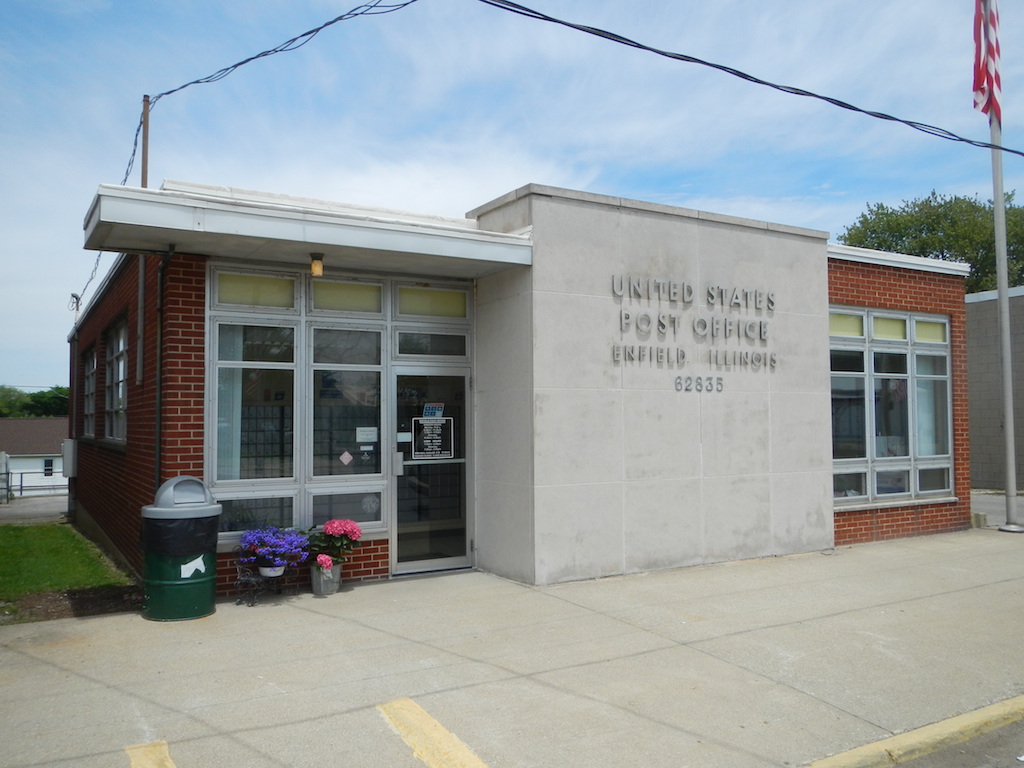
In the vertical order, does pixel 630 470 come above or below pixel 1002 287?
below

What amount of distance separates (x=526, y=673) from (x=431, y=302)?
4.88 metres

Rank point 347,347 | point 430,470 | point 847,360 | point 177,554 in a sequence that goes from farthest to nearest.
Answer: point 847,360 < point 430,470 < point 347,347 < point 177,554

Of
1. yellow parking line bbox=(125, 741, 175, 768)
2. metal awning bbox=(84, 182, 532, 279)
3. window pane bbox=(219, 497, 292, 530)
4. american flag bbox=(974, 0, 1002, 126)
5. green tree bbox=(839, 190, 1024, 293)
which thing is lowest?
yellow parking line bbox=(125, 741, 175, 768)

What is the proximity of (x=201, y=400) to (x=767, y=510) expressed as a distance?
6.95 m

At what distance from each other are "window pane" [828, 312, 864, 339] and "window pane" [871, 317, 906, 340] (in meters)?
0.28

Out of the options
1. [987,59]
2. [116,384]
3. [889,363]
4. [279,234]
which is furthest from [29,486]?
[987,59]

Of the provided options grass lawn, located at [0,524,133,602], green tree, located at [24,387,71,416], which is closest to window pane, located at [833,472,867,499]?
grass lawn, located at [0,524,133,602]

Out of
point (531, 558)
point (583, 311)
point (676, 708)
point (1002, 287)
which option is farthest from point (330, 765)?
point (1002, 287)

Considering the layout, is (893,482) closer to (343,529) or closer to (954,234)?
(343,529)

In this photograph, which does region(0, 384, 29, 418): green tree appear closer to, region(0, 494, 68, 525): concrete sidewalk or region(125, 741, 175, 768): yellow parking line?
region(0, 494, 68, 525): concrete sidewalk

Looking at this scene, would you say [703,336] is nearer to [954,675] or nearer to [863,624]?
[863,624]

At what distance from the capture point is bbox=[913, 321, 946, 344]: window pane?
13.2 meters

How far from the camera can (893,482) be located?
12.7 meters

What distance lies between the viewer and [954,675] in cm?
625
